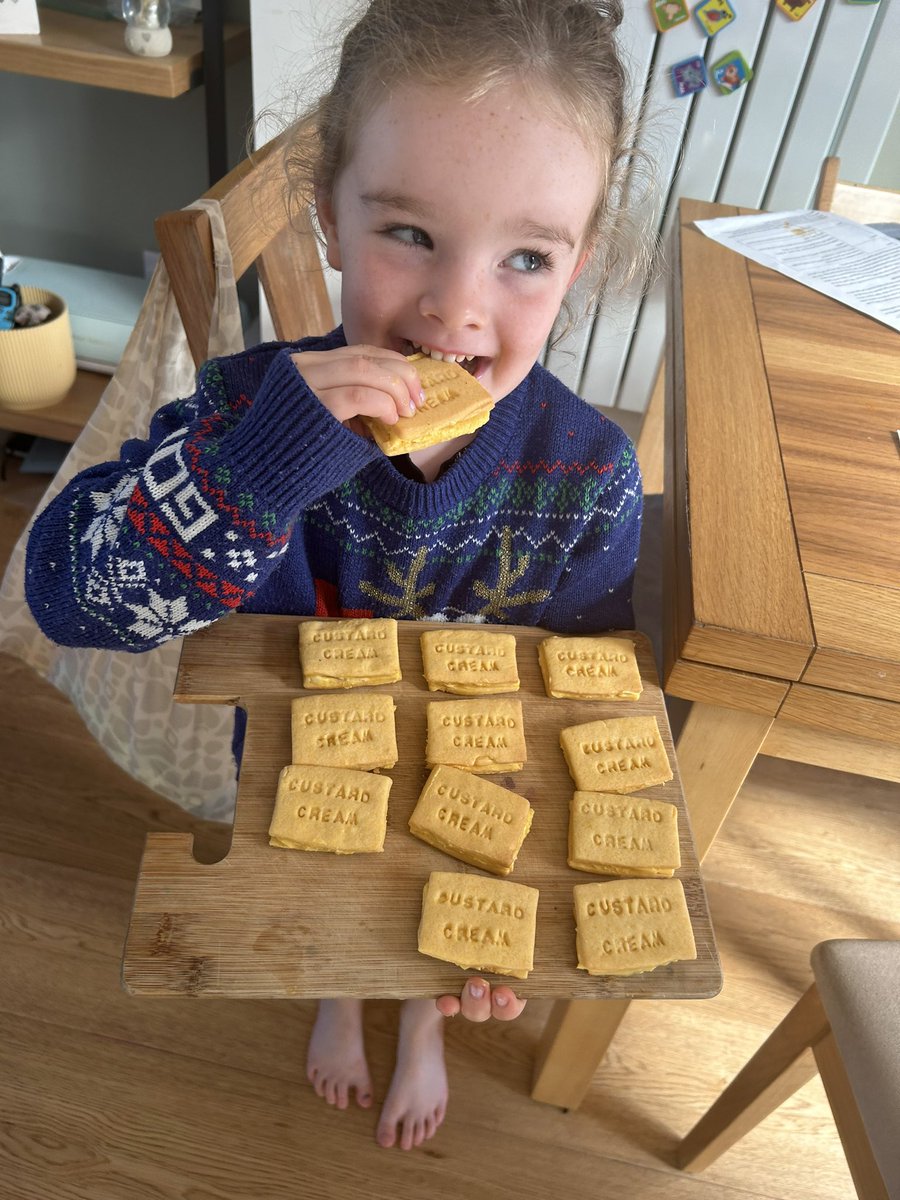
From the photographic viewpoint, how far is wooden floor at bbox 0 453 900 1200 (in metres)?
1.25

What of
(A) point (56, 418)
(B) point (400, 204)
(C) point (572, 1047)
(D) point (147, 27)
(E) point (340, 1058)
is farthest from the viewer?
(A) point (56, 418)

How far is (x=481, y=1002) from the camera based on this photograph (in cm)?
69

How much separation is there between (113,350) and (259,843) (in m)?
1.85

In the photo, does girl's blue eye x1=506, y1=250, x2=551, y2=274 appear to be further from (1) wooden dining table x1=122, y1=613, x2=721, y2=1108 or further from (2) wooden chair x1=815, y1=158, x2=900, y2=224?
(2) wooden chair x1=815, y1=158, x2=900, y2=224

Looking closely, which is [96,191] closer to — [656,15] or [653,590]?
[656,15]

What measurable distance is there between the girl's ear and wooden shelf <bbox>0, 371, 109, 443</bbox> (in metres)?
1.33

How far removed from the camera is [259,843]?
0.74 metres

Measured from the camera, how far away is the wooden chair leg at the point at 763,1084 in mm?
1015

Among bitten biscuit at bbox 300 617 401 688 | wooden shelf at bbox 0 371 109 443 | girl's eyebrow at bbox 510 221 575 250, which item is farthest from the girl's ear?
wooden shelf at bbox 0 371 109 443

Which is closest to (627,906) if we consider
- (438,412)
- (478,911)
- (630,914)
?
(630,914)

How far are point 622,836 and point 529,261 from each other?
53cm

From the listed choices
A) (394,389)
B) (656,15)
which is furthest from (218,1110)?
(656,15)

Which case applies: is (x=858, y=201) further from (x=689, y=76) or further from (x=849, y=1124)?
(x=849, y=1124)

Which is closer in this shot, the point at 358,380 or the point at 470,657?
the point at 358,380
